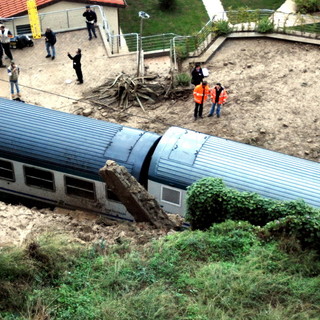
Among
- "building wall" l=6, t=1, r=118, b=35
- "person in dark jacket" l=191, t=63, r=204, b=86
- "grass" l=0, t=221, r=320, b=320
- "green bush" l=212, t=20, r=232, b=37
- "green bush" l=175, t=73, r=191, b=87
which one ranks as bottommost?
"grass" l=0, t=221, r=320, b=320

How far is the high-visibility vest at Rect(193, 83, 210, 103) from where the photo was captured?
1988 cm

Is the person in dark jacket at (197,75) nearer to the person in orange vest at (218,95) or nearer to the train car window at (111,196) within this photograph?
the person in orange vest at (218,95)

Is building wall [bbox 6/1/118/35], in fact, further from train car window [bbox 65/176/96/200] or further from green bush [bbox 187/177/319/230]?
green bush [bbox 187/177/319/230]

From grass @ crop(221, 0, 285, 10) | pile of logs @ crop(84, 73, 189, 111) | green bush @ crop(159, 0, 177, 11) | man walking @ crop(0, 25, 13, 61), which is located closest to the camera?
pile of logs @ crop(84, 73, 189, 111)

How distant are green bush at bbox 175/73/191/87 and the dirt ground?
1.82 feet

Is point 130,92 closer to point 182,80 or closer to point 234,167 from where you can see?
point 182,80

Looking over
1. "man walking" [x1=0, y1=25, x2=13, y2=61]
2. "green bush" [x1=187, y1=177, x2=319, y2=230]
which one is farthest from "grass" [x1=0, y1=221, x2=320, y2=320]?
"man walking" [x1=0, y1=25, x2=13, y2=61]

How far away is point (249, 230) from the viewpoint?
12914mm

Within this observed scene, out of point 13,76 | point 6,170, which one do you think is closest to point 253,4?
point 13,76

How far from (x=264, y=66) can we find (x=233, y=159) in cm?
877

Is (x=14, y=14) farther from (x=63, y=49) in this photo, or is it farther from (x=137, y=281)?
(x=137, y=281)

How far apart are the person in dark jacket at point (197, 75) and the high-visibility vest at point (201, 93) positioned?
1.52 meters

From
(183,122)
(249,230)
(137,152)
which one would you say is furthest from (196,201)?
(183,122)

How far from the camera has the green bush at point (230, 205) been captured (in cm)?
1373
